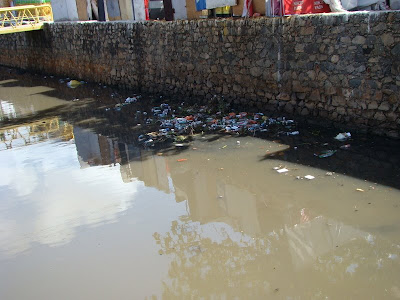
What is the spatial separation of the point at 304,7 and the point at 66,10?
12.0 metres

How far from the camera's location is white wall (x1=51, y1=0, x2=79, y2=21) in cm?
1773

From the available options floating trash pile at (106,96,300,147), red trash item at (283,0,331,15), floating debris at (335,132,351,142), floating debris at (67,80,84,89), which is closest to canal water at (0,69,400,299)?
floating debris at (335,132,351,142)

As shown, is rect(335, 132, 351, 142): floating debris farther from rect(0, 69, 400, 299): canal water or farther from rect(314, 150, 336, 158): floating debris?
rect(314, 150, 336, 158): floating debris

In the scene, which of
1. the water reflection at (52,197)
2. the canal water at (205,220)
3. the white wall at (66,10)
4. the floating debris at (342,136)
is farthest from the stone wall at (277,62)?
the white wall at (66,10)

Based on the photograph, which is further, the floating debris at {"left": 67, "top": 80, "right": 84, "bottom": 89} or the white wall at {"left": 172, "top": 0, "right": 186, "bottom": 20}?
the floating debris at {"left": 67, "top": 80, "right": 84, "bottom": 89}

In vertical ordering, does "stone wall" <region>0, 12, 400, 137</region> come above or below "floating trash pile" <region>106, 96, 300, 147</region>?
above

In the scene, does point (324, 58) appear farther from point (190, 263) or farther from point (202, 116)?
point (190, 263)

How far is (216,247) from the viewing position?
4820 millimetres

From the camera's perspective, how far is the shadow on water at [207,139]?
20.5ft

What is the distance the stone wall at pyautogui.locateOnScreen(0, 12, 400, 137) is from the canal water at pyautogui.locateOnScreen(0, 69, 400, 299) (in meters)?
0.64

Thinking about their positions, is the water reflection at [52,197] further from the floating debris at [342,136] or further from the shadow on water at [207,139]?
the floating debris at [342,136]

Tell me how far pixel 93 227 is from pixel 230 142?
3.21m

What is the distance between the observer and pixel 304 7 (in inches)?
351

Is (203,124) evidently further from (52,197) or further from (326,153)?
(52,197)
